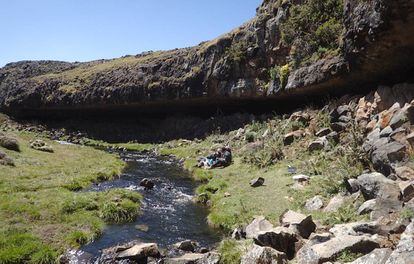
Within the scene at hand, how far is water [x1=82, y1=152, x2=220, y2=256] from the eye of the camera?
15.4 meters

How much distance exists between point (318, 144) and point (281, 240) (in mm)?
13322

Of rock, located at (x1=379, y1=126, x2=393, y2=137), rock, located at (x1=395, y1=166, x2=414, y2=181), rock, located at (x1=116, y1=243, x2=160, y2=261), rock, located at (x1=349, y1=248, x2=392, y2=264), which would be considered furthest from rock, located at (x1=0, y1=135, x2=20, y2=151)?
rock, located at (x1=349, y1=248, x2=392, y2=264)

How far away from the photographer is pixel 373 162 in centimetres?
1603

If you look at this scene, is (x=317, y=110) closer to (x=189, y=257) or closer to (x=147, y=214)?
(x=147, y=214)

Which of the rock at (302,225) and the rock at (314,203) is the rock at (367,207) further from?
the rock at (314,203)

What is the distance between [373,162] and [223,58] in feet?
105

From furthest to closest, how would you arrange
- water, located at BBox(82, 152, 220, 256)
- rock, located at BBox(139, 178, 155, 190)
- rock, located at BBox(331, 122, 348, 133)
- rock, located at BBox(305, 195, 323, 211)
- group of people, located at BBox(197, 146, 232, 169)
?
group of people, located at BBox(197, 146, 232, 169) → rock, located at BBox(139, 178, 155, 190) → rock, located at BBox(331, 122, 348, 133) → rock, located at BBox(305, 195, 323, 211) → water, located at BBox(82, 152, 220, 256)

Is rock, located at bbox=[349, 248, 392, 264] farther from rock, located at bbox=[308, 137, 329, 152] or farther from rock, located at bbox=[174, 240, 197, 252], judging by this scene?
rock, located at bbox=[308, 137, 329, 152]

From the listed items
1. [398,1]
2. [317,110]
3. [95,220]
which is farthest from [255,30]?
[95,220]

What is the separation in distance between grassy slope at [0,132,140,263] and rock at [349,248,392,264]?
32.8 feet

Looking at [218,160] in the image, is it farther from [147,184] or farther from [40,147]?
[40,147]

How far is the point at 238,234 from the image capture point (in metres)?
14.6

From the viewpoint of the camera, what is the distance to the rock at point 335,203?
1448 cm

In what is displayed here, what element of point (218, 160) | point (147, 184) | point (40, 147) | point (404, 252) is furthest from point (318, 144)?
point (40, 147)
